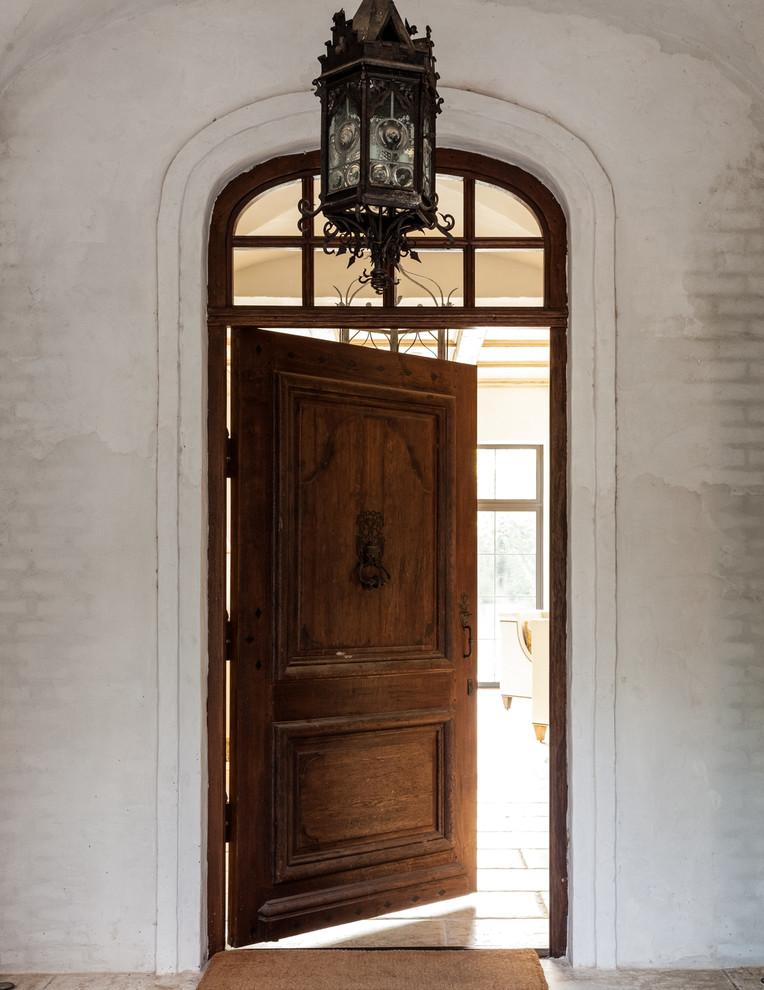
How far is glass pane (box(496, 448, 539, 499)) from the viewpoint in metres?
10.4

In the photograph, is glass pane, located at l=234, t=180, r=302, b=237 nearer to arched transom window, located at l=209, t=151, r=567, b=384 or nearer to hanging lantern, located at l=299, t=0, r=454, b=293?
arched transom window, located at l=209, t=151, r=567, b=384

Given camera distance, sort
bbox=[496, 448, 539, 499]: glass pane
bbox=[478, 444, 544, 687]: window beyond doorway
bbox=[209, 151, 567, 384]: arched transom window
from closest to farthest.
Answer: bbox=[209, 151, 567, 384]: arched transom window < bbox=[478, 444, 544, 687]: window beyond doorway < bbox=[496, 448, 539, 499]: glass pane

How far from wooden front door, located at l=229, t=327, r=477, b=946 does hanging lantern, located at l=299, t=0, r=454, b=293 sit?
4.80ft

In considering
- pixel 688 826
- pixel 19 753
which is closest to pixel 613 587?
pixel 688 826

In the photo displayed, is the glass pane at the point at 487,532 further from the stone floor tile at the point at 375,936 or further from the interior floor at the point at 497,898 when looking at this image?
the stone floor tile at the point at 375,936

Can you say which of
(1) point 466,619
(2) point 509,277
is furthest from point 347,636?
(2) point 509,277

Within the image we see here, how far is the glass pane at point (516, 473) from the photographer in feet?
34.2

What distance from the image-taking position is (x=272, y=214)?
3.58 m

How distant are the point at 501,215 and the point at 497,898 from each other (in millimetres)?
2926

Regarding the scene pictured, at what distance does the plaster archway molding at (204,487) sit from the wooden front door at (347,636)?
0.68 feet

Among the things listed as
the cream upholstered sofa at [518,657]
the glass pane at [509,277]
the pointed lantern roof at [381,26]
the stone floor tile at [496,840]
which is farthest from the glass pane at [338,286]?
the cream upholstered sofa at [518,657]

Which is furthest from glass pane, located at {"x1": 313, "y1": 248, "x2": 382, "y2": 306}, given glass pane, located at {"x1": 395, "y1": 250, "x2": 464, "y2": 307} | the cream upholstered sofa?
the cream upholstered sofa

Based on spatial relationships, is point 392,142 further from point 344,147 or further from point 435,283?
point 435,283

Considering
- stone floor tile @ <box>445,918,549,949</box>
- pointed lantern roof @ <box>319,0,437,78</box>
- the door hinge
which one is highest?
pointed lantern roof @ <box>319,0,437,78</box>
